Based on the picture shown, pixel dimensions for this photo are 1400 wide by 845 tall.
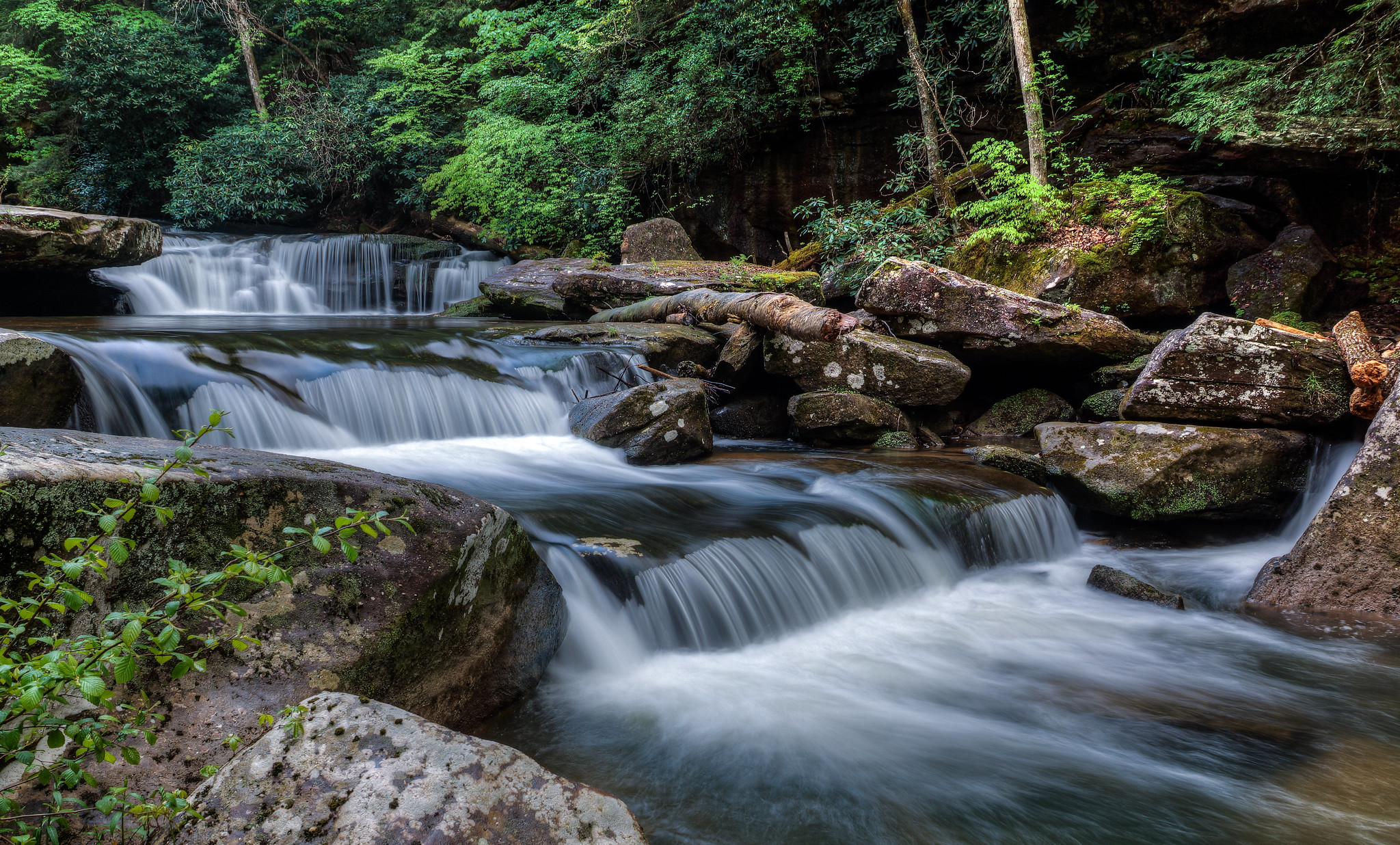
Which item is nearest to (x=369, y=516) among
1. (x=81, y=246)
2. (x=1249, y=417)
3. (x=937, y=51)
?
(x=1249, y=417)

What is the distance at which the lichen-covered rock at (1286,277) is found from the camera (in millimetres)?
8273

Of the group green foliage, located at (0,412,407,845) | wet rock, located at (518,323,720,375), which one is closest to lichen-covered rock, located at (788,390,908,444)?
wet rock, located at (518,323,720,375)

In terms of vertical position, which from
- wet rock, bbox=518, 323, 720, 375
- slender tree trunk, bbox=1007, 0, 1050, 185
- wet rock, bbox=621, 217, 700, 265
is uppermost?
slender tree trunk, bbox=1007, 0, 1050, 185

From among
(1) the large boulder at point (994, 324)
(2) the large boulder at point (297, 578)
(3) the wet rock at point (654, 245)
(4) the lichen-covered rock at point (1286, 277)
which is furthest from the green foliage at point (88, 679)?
(3) the wet rock at point (654, 245)

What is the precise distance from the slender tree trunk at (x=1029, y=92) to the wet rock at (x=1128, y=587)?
21.8ft

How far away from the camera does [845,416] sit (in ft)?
25.1

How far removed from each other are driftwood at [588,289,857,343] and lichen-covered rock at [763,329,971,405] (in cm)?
17

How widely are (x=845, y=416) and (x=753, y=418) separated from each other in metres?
1.25

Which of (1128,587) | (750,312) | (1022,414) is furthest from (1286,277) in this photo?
(750,312)

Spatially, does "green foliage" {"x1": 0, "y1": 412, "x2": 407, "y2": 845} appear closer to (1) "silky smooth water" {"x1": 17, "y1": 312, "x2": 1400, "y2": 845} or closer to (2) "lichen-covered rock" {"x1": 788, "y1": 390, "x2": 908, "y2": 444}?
(1) "silky smooth water" {"x1": 17, "y1": 312, "x2": 1400, "y2": 845}

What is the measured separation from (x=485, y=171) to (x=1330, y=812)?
1626cm

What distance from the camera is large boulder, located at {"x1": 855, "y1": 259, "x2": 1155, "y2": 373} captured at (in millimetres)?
7539

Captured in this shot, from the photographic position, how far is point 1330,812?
2.74 meters

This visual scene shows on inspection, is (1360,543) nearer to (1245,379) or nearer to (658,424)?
(1245,379)
